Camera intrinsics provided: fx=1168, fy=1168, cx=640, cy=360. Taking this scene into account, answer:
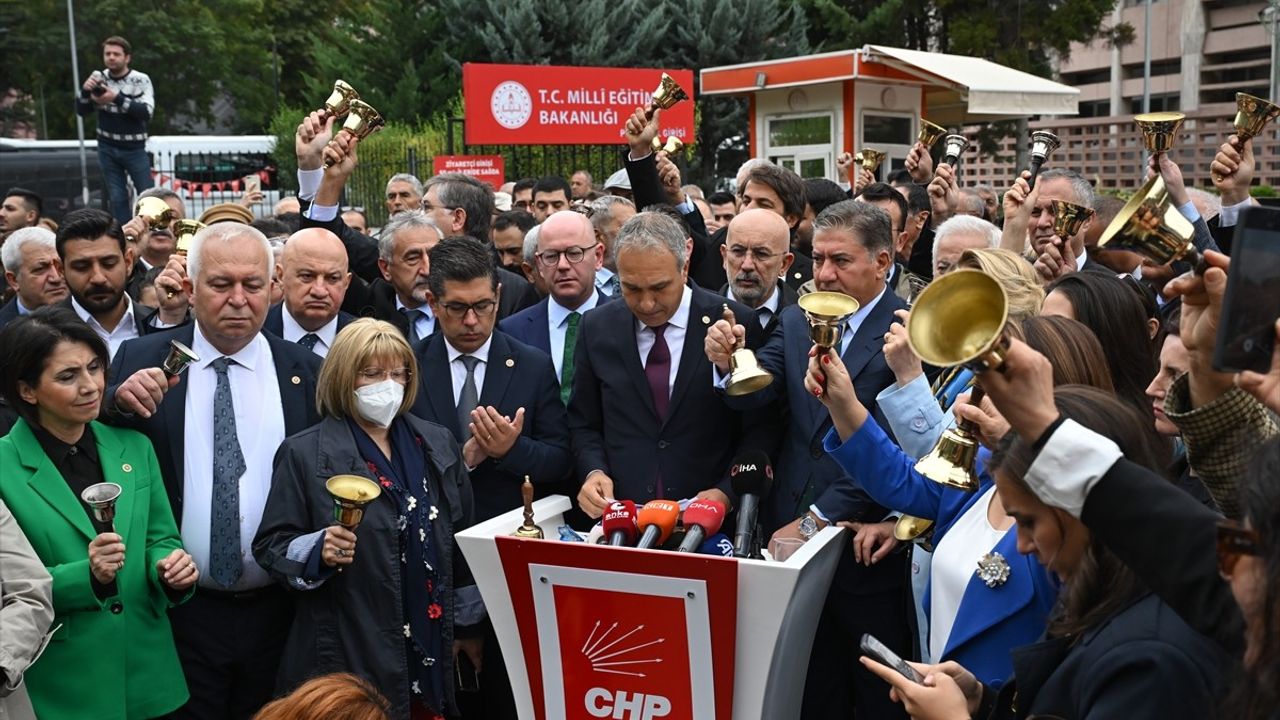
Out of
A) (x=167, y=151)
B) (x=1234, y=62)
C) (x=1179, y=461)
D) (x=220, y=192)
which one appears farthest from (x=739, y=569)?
(x=1234, y=62)

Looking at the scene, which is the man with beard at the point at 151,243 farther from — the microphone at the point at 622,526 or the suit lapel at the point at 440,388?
the microphone at the point at 622,526

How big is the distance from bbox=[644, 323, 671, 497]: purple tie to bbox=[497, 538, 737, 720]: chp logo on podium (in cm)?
113

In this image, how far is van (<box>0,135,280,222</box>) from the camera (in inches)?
746

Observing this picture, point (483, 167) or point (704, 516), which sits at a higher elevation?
point (483, 167)

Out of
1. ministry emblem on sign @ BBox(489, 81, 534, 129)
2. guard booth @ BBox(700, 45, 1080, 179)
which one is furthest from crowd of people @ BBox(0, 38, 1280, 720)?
guard booth @ BBox(700, 45, 1080, 179)

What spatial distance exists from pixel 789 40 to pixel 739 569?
79.2ft

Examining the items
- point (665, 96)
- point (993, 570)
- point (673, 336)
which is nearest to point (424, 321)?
point (665, 96)

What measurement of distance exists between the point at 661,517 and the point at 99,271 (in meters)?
3.56

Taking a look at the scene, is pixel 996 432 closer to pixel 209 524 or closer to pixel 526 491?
pixel 526 491

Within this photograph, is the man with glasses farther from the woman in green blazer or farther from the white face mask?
the woman in green blazer

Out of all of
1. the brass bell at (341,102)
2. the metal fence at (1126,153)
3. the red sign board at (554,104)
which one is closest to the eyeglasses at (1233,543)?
the brass bell at (341,102)

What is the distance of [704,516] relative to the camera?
410cm

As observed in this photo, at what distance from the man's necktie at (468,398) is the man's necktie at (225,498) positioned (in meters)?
1.02

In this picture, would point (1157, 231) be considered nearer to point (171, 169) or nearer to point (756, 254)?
point (756, 254)
